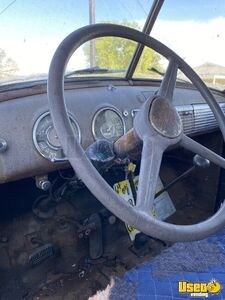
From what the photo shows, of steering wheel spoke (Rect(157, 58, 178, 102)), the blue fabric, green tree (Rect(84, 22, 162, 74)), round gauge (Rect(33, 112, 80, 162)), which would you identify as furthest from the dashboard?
the blue fabric

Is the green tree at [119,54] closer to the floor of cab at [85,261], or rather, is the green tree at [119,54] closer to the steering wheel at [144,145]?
the steering wheel at [144,145]

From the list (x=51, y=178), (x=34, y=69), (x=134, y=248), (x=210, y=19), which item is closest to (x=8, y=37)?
(x=34, y=69)

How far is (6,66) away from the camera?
52.6 inches

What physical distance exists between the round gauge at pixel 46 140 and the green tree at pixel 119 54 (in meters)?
0.46

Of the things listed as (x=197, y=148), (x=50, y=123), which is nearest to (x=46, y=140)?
(x=50, y=123)

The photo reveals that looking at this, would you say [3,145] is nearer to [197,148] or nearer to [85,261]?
[197,148]

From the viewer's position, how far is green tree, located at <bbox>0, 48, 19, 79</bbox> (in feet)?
4.33

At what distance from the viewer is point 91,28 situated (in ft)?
3.48

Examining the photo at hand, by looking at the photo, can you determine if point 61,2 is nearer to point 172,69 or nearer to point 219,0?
point 172,69

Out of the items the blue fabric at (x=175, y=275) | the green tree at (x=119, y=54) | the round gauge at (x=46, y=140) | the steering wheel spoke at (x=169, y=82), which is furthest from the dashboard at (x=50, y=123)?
the blue fabric at (x=175, y=275)

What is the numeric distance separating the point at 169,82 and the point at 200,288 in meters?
0.77

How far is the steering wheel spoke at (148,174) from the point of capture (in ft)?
2.90

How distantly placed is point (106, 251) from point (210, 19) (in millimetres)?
1395

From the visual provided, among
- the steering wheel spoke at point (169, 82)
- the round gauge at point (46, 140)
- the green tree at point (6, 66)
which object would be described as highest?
the green tree at point (6, 66)
